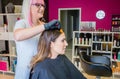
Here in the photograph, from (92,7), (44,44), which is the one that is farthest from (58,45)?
(92,7)

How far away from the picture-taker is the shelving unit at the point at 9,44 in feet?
11.5

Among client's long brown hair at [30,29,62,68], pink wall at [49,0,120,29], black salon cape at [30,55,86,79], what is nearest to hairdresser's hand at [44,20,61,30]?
client's long brown hair at [30,29,62,68]

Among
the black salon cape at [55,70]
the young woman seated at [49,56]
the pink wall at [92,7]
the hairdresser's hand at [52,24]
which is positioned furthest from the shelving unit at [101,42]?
the hairdresser's hand at [52,24]

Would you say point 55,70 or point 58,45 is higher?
point 58,45

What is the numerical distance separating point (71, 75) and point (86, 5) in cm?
412

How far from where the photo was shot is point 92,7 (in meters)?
5.29

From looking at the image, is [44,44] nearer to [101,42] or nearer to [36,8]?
[36,8]

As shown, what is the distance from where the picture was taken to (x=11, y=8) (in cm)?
354

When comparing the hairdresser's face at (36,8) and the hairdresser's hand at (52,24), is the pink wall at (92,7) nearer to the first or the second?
the hairdresser's face at (36,8)

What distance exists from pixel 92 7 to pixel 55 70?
13.8 ft

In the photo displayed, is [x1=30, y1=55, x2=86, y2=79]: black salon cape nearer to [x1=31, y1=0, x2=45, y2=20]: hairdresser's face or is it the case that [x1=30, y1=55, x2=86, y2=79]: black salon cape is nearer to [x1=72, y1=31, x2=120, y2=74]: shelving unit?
[x1=31, y1=0, x2=45, y2=20]: hairdresser's face

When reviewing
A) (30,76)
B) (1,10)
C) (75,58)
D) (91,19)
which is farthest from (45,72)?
(91,19)

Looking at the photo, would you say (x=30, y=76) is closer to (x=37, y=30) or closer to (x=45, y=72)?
(x=45, y=72)

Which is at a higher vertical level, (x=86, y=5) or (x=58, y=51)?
(x=86, y=5)
